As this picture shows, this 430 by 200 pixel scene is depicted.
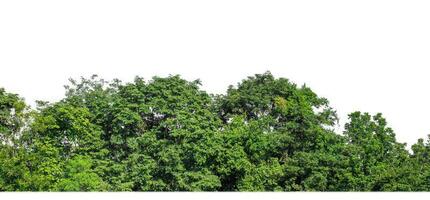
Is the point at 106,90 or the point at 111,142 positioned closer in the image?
the point at 111,142

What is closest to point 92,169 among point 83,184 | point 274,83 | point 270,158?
point 83,184

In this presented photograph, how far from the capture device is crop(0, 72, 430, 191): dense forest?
23281 mm

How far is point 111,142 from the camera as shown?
25562 millimetres

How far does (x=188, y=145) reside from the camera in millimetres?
24984

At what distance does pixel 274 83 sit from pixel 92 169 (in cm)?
973

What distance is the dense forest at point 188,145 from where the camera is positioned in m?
23.3

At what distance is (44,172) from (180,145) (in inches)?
221

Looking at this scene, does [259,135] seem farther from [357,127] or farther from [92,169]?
[92,169]
